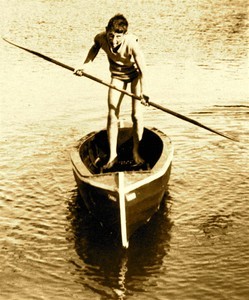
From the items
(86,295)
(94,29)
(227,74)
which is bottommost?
(86,295)

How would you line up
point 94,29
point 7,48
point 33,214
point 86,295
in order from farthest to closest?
1. point 94,29
2. point 7,48
3. point 33,214
4. point 86,295

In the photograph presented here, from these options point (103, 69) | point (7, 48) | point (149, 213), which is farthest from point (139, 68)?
point (7, 48)

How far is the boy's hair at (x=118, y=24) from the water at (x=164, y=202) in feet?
10.9

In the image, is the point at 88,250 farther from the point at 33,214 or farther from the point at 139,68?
the point at 139,68

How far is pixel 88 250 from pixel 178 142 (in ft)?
18.6

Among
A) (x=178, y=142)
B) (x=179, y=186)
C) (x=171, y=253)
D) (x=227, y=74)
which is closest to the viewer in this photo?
(x=171, y=253)

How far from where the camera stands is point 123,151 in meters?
11.2

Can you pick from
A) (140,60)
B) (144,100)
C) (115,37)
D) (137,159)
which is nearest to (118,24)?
(115,37)

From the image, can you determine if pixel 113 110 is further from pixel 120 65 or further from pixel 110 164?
pixel 110 164

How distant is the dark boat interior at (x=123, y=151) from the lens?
10314 mm

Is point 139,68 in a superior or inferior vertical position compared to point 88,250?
superior

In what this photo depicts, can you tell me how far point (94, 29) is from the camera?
103 ft

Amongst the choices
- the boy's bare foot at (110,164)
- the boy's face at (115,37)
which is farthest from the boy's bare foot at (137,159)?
the boy's face at (115,37)

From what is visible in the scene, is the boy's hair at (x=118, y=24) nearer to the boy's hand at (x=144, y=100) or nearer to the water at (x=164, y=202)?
the boy's hand at (x=144, y=100)
